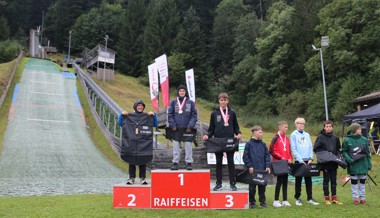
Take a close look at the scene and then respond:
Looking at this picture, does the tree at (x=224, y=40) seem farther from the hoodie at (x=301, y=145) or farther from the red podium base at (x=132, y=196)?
the red podium base at (x=132, y=196)

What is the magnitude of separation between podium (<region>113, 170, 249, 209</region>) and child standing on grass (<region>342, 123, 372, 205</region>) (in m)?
2.53

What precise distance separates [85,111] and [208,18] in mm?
62696

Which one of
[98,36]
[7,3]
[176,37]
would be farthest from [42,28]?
[176,37]

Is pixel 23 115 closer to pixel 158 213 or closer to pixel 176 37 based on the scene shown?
pixel 158 213

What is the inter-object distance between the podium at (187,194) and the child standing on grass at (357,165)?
253cm

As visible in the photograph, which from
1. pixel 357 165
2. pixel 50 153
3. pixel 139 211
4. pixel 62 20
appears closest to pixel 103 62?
pixel 50 153

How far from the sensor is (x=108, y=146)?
65.5ft

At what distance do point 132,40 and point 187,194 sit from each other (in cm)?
6391

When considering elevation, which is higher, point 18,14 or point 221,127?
point 18,14

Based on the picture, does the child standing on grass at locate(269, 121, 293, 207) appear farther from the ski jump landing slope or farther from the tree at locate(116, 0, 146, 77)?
the tree at locate(116, 0, 146, 77)

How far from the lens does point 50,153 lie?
57.9 feet

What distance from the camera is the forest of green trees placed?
4238 cm

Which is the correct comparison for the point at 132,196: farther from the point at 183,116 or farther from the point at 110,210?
the point at 183,116

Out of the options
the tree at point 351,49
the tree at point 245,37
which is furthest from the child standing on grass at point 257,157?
the tree at point 245,37
